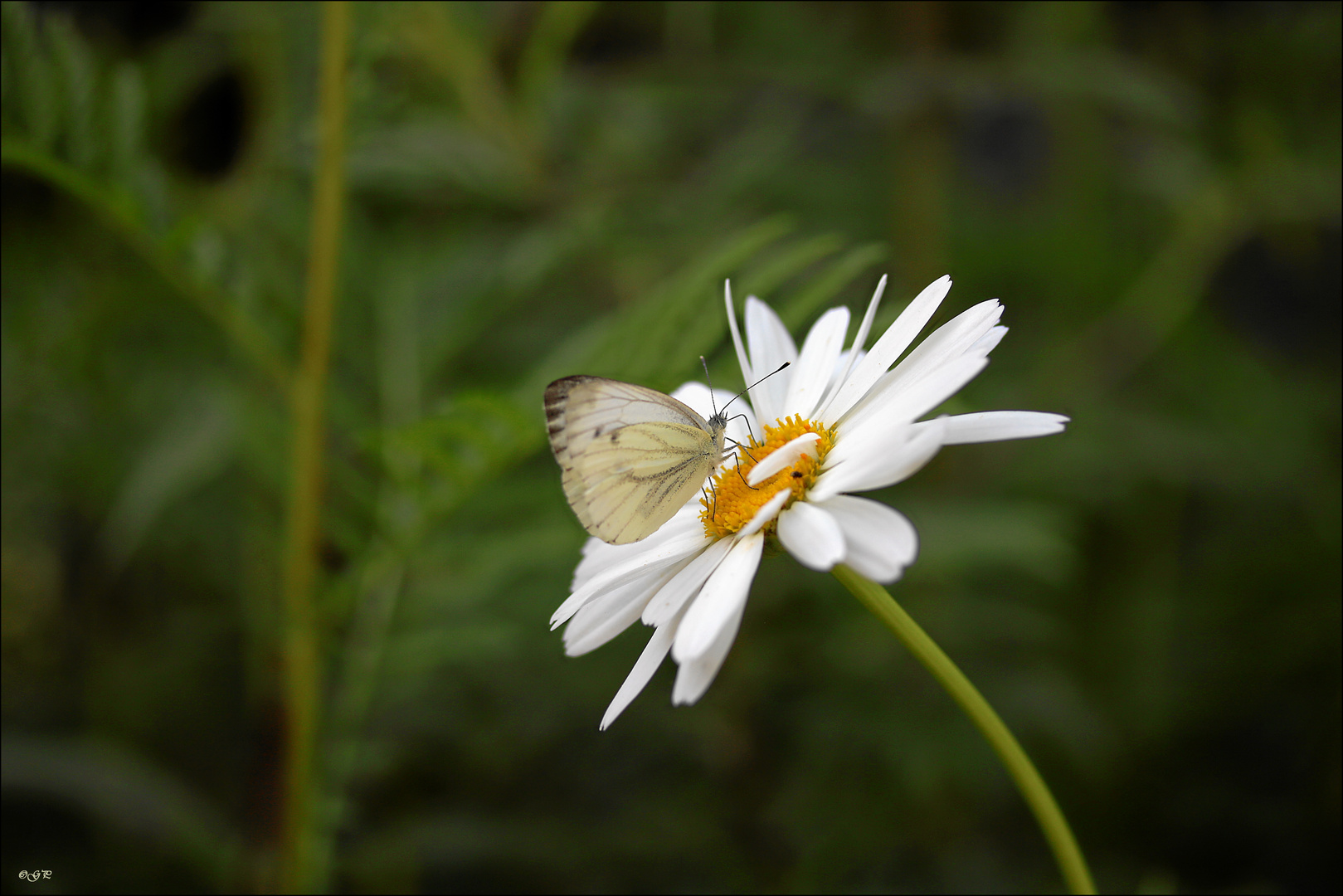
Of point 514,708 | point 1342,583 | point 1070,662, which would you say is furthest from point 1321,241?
point 514,708

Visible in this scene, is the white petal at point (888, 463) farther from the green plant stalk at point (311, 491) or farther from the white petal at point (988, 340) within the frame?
the green plant stalk at point (311, 491)

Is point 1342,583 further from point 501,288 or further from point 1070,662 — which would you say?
point 501,288

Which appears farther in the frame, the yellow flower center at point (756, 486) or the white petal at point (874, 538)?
the yellow flower center at point (756, 486)

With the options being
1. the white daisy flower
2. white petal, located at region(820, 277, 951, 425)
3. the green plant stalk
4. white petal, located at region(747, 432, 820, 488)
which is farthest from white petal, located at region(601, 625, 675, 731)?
the green plant stalk

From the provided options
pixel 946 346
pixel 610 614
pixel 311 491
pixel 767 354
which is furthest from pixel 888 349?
pixel 311 491

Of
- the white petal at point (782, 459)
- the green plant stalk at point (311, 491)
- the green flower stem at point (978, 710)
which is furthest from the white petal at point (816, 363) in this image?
the green plant stalk at point (311, 491)

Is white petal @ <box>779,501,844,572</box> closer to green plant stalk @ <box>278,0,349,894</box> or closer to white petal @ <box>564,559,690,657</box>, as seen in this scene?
white petal @ <box>564,559,690,657</box>

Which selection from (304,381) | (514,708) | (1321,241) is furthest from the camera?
(1321,241)
